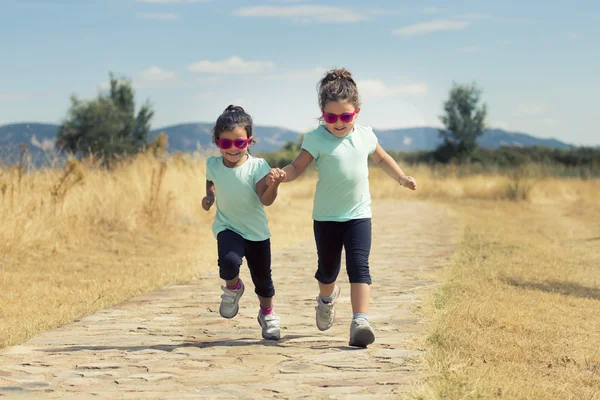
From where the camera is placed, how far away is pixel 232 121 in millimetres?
5477

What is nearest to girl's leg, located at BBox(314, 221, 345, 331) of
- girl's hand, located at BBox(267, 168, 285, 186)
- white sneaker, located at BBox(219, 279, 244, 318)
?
girl's hand, located at BBox(267, 168, 285, 186)

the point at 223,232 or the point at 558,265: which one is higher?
the point at 223,232

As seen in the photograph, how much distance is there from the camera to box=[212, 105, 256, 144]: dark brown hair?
5.47 metres

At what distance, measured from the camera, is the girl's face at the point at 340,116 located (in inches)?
213

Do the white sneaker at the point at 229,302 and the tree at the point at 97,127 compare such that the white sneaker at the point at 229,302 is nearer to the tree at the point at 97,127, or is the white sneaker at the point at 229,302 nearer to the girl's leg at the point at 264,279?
the girl's leg at the point at 264,279

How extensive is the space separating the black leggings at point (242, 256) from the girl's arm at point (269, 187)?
0.31m

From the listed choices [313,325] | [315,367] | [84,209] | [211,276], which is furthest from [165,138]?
[315,367]

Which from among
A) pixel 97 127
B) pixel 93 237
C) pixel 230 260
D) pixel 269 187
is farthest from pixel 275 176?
pixel 97 127

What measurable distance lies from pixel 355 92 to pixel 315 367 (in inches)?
74.0

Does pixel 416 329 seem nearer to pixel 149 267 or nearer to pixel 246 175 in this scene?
pixel 246 175

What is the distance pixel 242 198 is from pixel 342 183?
69 cm

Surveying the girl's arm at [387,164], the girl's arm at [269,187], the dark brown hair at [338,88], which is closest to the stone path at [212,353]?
the girl's arm at [269,187]

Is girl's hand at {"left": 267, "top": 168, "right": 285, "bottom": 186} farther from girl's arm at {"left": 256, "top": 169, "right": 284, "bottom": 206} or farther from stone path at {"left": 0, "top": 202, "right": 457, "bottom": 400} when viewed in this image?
stone path at {"left": 0, "top": 202, "right": 457, "bottom": 400}

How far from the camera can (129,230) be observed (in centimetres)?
1348
